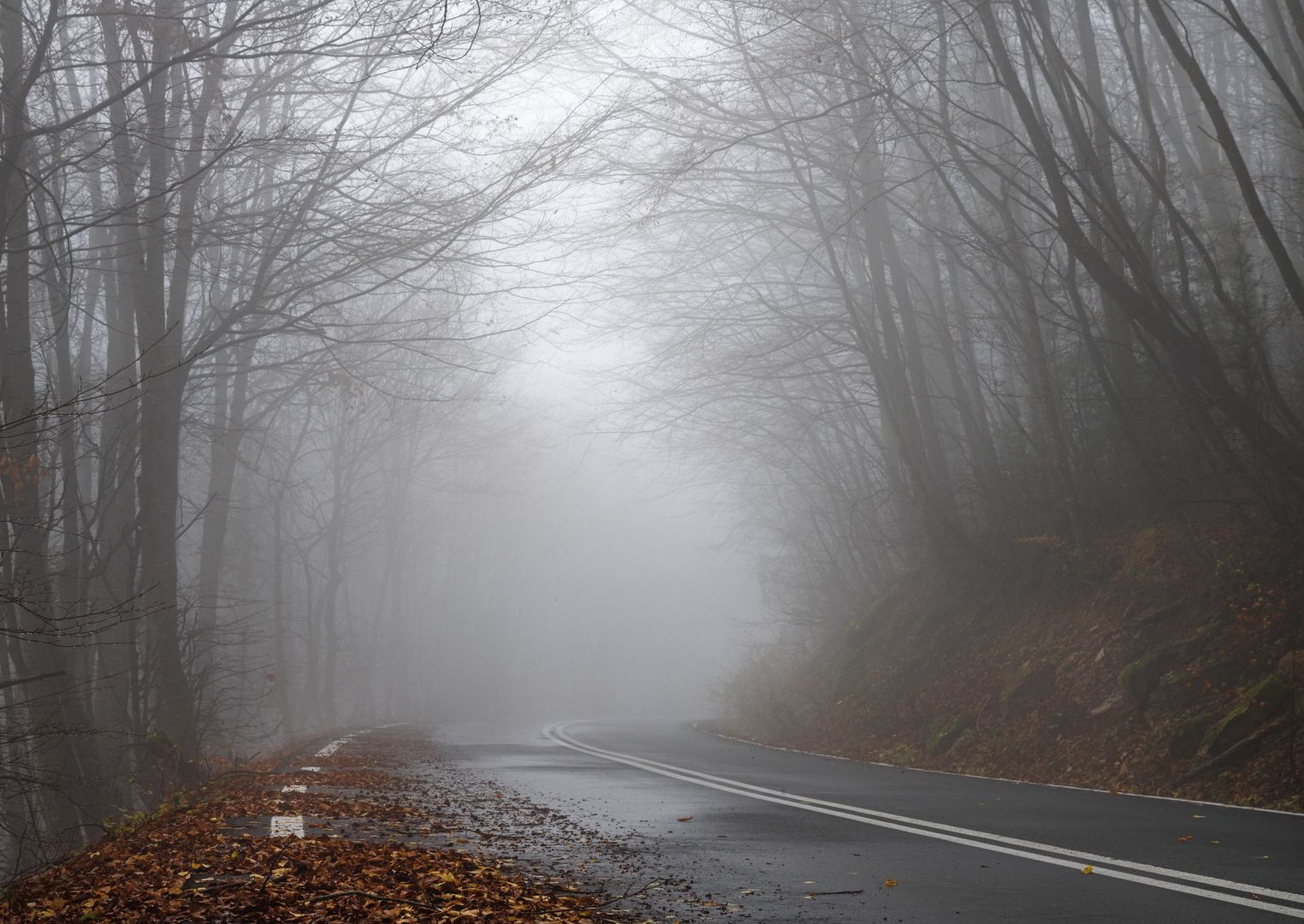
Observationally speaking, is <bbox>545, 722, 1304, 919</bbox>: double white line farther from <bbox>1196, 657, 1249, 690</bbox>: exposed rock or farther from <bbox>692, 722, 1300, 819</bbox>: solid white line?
Result: <bbox>1196, 657, 1249, 690</bbox>: exposed rock

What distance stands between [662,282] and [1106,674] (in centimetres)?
1148

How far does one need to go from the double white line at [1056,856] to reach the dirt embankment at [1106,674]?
2.93m

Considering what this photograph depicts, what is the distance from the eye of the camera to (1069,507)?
1529 centimetres

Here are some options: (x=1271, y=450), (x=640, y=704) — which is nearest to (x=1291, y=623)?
(x=1271, y=450)

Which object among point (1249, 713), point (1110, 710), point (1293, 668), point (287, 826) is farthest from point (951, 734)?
point (287, 826)

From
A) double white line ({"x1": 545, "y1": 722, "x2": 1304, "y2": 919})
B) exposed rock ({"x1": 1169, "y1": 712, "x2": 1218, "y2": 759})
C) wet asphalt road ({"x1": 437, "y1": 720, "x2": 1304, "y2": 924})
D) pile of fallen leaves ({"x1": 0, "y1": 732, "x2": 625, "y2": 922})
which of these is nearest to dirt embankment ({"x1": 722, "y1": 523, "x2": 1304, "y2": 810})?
exposed rock ({"x1": 1169, "y1": 712, "x2": 1218, "y2": 759})

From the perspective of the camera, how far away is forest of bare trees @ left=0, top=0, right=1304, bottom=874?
434 inches

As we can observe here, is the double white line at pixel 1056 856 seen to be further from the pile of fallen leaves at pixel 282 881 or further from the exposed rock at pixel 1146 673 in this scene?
the exposed rock at pixel 1146 673

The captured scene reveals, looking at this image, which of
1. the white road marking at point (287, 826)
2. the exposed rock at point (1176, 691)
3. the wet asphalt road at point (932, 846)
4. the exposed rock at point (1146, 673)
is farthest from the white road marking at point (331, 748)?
the exposed rock at point (1176, 691)

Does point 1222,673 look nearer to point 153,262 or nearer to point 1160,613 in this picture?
point 1160,613

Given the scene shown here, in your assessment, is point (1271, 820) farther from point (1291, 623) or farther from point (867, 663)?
point (867, 663)

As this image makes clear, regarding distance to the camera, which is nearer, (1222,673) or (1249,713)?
(1249,713)

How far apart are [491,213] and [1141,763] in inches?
349

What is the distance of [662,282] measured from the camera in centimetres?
2106
